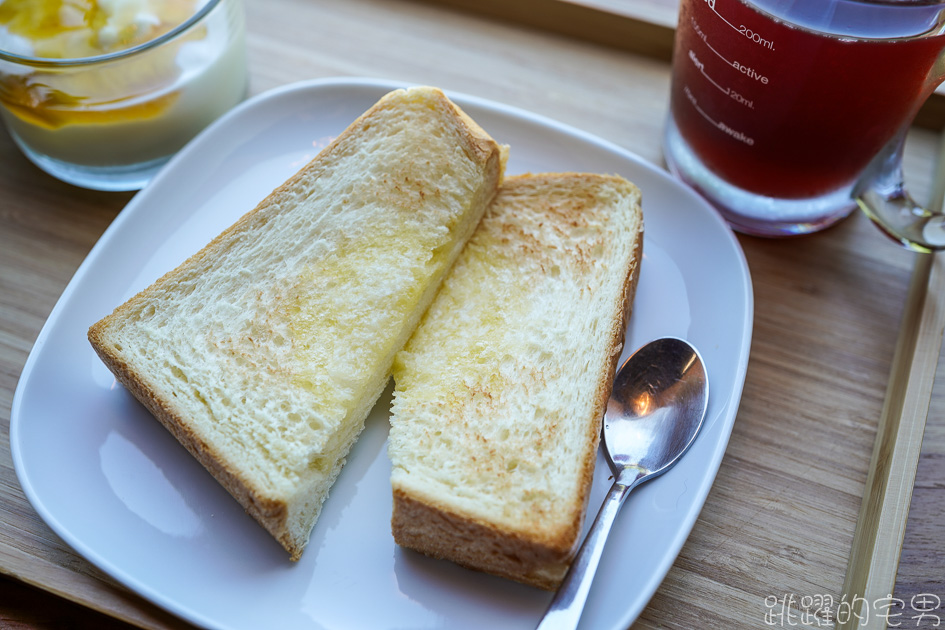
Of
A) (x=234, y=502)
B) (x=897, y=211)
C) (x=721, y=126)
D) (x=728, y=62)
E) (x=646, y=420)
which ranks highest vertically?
(x=728, y=62)

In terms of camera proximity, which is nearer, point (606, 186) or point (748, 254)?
point (606, 186)

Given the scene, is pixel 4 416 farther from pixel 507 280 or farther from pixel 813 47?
pixel 813 47

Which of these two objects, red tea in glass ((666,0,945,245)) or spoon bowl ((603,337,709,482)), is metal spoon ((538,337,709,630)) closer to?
spoon bowl ((603,337,709,482))

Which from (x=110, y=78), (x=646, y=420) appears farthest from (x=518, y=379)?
(x=110, y=78)

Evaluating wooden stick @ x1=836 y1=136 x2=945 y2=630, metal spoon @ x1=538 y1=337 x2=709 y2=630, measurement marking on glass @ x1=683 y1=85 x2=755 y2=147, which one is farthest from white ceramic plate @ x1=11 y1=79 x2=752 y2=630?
wooden stick @ x1=836 y1=136 x2=945 y2=630

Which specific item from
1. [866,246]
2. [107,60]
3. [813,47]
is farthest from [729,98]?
[107,60]

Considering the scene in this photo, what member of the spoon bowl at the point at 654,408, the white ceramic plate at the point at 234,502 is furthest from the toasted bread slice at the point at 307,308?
the spoon bowl at the point at 654,408

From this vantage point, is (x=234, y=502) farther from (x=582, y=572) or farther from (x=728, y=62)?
(x=728, y=62)
